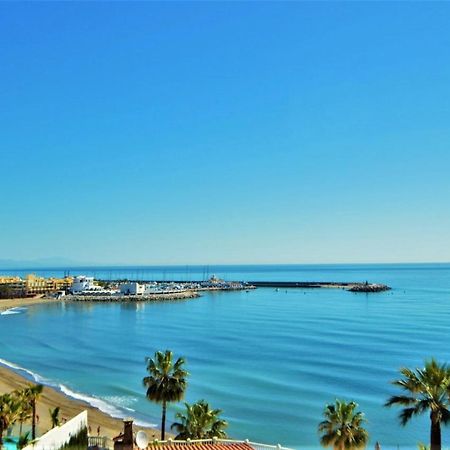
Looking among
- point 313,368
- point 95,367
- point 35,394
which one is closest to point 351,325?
point 313,368

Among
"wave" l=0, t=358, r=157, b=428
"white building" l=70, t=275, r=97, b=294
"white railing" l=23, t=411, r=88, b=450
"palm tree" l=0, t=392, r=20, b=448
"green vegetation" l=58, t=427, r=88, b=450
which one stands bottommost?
"wave" l=0, t=358, r=157, b=428

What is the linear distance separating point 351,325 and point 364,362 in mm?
33293

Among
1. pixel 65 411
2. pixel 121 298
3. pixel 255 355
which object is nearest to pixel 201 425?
pixel 65 411

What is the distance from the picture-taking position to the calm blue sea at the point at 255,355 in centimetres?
3944

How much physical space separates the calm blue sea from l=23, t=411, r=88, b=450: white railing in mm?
22642

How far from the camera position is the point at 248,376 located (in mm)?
52312

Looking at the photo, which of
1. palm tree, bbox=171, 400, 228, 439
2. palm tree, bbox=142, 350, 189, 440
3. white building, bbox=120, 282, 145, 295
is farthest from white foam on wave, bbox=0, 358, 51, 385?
white building, bbox=120, 282, 145, 295

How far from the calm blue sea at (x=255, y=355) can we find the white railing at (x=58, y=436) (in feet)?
74.3

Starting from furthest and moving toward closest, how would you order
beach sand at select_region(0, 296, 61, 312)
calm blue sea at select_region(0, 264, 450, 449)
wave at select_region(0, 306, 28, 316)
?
1. beach sand at select_region(0, 296, 61, 312)
2. wave at select_region(0, 306, 28, 316)
3. calm blue sea at select_region(0, 264, 450, 449)

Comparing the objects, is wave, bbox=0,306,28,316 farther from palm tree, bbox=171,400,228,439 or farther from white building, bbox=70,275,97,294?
palm tree, bbox=171,400,228,439

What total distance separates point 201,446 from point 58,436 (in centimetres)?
623

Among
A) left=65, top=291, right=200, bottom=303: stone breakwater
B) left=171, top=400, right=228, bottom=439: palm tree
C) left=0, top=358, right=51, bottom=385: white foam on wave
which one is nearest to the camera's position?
left=171, top=400, right=228, bottom=439: palm tree

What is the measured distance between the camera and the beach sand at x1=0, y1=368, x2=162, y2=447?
34.4m

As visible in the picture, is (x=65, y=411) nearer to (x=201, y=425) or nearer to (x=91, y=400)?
(x=91, y=400)
